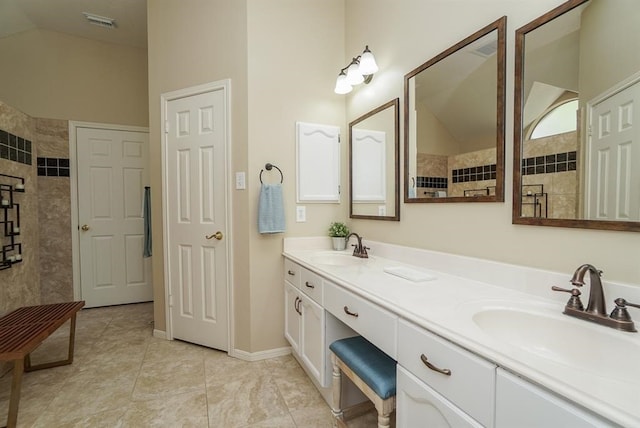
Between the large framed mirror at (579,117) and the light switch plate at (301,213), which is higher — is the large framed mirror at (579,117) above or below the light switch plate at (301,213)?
above

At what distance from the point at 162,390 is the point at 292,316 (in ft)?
3.03

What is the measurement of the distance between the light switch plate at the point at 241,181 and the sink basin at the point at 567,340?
1.73 m

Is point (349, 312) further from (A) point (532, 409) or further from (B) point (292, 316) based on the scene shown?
(B) point (292, 316)

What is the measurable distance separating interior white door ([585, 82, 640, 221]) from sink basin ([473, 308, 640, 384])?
14.2 inches

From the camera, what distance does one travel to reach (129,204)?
3537 millimetres

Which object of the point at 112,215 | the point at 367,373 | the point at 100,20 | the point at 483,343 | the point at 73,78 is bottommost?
the point at 367,373

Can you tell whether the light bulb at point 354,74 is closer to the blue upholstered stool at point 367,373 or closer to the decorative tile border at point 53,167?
the blue upholstered stool at point 367,373

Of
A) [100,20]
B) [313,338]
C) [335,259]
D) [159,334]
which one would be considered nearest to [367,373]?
[313,338]

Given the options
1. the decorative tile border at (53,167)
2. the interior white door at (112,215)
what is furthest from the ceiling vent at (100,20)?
the decorative tile border at (53,167)

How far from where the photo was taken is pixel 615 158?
3.04ft

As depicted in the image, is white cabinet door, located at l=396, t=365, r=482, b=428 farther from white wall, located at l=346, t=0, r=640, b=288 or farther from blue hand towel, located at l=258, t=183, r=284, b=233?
blue hand towel, located at l=258, t=183, r=284, b=233

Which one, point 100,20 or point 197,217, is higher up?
point 100,20

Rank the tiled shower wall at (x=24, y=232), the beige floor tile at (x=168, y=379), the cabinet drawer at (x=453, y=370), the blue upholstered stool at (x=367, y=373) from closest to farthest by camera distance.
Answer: the cabinet drawer at (x=453, y=370) → the blue upholstered stool at (x=367, y=373) → the beige floor tile at (x=168, y=379) → the tiled shower wall at (x=24, y=232)

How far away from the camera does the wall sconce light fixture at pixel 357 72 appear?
1954 millimetres
